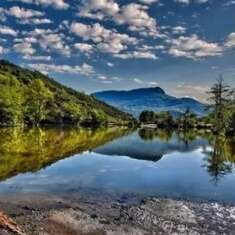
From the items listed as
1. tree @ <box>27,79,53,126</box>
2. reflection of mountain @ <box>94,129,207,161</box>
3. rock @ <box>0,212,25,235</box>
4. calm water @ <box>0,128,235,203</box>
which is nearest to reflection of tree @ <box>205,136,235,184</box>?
calm water @ <box>0,128,235,203</box>

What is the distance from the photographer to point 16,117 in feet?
458

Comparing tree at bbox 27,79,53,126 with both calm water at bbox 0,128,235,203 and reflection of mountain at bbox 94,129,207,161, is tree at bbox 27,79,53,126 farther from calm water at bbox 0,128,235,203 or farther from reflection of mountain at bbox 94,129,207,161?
calm water at bbox 0,128,235,203

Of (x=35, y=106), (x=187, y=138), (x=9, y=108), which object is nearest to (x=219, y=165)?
(x=187, y=138)

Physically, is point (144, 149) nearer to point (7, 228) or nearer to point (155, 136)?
point (155, 136)

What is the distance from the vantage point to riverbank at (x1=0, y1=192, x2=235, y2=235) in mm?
20672

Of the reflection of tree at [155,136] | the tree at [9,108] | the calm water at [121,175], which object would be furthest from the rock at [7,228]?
the tree at [9,108]

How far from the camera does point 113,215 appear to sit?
77.7ft

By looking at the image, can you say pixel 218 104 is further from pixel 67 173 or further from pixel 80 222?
pixel 80 222

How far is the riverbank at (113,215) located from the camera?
20672 mm

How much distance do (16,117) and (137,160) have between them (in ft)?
300

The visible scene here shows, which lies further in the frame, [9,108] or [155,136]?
[9,108]

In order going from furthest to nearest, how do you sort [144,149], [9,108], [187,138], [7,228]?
[9,108]
[187,138]
[144,149]
[7,228]

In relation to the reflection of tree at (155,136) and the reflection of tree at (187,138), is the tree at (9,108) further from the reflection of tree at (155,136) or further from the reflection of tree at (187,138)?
the reflection of tree at (187,138)

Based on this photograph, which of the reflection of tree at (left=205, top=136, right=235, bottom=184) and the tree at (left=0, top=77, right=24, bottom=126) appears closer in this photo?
the reflection of tree at (left=205, top=136, right=235, bottom=184)
